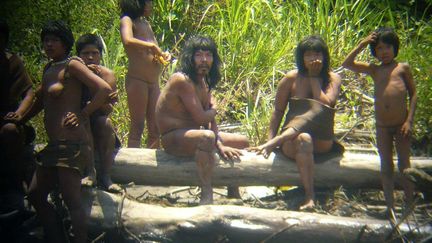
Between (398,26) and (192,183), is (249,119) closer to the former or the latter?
(192,183)

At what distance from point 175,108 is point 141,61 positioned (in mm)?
1017

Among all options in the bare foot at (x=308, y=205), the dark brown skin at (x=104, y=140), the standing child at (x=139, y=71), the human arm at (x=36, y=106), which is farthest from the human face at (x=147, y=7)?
the bare foot at (x=308, y=205)

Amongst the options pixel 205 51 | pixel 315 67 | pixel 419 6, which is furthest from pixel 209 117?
pixel 419 6

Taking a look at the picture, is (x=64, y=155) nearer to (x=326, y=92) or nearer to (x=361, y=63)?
(x=326, y=92)

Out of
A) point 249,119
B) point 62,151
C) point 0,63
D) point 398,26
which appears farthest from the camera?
point 398,26

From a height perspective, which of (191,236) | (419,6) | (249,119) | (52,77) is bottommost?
(191,236)

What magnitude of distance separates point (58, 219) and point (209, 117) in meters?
1.47

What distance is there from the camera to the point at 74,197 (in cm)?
498

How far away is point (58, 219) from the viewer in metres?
5.19

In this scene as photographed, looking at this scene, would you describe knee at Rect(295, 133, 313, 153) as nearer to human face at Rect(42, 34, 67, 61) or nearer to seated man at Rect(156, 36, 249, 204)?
seated man at Rect(156, 36, 249, 204)

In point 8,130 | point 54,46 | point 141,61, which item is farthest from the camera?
point 141,61

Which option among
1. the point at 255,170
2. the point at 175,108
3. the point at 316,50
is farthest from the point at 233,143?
the point at 316,50

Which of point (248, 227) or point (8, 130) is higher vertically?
point (8, 130)

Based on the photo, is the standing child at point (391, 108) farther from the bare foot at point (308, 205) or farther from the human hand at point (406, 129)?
the bare foot at point (308, 205)
